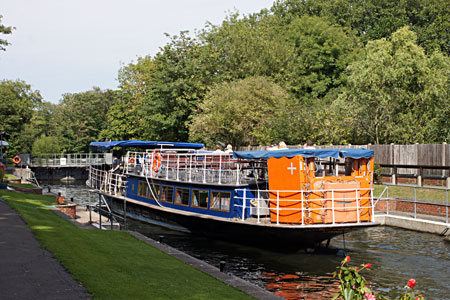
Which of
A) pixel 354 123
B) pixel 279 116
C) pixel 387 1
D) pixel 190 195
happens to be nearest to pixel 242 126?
pixel 279 116

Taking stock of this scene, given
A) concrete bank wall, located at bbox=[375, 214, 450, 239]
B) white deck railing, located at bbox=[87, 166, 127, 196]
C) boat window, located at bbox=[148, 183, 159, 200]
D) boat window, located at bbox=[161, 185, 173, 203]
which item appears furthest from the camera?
white deck railing, located at bbox=[87, 166, 127, 196]

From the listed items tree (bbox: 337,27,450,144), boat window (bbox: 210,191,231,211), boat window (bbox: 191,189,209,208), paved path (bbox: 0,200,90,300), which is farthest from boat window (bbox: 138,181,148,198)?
tree (bbox: 337,27,450,144)

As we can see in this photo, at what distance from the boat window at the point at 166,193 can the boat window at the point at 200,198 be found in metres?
2.28

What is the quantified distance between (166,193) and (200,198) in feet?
11.3

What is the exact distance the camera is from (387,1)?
70.7 meters

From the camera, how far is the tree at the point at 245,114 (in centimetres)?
4362

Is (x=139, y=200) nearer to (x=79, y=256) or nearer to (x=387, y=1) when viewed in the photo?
(x=79, y=256)

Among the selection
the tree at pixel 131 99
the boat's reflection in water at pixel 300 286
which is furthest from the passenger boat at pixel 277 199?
the tree at pixel 131 99

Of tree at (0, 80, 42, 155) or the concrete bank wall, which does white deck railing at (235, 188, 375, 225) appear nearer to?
the concrete bank wall

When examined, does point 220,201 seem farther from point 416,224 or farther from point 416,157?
point 416,157

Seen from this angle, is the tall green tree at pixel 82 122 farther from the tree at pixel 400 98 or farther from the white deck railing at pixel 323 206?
the white deck railing at pixel 323 206

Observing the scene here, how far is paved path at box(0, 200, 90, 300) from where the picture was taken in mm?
8932

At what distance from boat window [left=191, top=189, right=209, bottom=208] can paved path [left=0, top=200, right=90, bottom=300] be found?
10.4 metres

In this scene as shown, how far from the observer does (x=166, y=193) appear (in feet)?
86.5
